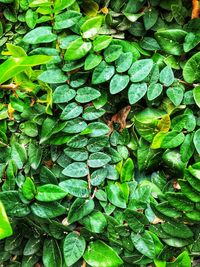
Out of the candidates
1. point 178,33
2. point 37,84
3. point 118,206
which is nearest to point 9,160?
point 37,84

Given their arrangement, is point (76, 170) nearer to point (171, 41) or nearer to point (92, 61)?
point (92, 61)

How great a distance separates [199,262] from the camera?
1.33 metres

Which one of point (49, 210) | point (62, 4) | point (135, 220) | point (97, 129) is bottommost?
point (135, 220)

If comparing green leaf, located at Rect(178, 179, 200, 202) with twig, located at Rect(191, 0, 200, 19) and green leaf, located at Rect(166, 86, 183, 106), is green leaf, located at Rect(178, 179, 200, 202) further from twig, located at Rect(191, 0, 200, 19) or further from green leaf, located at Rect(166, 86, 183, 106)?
twig, located at Rect(191, 0, 200, 19)

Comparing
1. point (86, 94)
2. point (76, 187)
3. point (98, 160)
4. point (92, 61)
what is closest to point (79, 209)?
point (76, 187)

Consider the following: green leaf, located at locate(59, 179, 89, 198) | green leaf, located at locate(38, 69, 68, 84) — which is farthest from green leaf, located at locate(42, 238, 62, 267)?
green leaf, located at locate(38, 69, 68, 84)

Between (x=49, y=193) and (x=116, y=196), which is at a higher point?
(x=49, y=193)

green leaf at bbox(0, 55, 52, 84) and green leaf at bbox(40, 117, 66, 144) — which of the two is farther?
green leaf at bbox(40, 117, 66, 144)

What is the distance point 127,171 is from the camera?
4.16 feet

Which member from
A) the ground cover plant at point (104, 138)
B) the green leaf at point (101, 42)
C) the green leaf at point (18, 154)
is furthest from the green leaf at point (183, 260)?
the green leaf at point (101, 42)

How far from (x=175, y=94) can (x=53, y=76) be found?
1.33 ft

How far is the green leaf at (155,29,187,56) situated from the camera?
4.18 ft

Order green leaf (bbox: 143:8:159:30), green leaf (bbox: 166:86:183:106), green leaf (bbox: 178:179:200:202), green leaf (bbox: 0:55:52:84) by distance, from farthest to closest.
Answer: green leaf (bbox: 143:8:159:30) < green leaf (bbox: 166:86:183:106) < green leaf (bbox: 178:179:200:202) < green leaf (bbox: 0:55:52:84)

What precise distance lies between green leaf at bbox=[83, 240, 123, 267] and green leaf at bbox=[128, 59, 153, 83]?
1.80 feet
